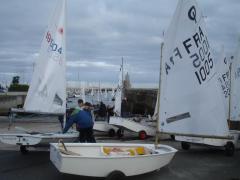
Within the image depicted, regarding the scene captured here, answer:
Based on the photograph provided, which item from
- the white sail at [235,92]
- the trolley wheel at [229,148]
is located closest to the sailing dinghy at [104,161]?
the trolley wheel at [229,148]

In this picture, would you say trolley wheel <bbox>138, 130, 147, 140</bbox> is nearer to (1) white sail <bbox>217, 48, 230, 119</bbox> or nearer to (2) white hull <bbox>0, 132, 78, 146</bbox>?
(1) white sail <bbox>217, 48, 230, 119</bbox>

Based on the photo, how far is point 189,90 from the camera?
7.96m

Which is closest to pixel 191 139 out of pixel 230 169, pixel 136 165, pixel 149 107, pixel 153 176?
pixel 230 169

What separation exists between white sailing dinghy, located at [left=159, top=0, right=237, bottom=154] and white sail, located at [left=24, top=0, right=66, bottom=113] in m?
4.29

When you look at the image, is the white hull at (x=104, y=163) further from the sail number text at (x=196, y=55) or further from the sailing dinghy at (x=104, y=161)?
the sail number text at (x=196, y=55)

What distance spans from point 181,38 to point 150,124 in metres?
8.75

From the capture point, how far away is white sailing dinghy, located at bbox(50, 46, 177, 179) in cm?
705

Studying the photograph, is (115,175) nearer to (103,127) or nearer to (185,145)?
(185,145)

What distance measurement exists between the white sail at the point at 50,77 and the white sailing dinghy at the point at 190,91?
4286 millimetres

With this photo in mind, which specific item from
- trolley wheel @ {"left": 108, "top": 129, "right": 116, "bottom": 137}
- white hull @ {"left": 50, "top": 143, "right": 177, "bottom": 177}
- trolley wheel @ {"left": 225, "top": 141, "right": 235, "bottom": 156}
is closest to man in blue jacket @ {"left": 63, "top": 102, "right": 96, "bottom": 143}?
white hull @ {"left": 50, "top": 143, "right": 177, "bottom": 177}

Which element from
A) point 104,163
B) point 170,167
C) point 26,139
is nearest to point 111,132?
point 26,139

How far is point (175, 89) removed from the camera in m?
7.95

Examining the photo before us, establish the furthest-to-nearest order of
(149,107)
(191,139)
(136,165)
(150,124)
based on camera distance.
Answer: (149,107) → (150,124) → (191,139) → (136,165)

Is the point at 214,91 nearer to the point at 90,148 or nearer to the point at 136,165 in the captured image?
the point at 136,165
